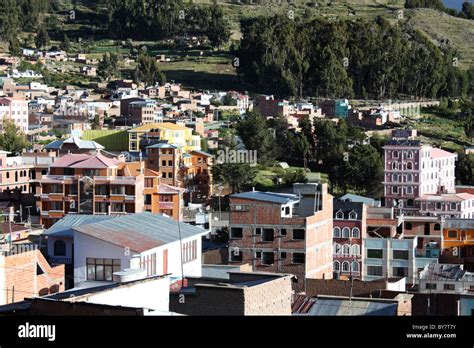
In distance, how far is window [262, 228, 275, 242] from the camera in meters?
18.5

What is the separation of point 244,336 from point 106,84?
160 ft

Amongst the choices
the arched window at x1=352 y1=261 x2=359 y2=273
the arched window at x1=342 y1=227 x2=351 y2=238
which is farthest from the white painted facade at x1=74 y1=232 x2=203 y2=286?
the arched window at x1=342 y1=227 x2=351 y2=238

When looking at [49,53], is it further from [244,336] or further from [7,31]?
[244,336]

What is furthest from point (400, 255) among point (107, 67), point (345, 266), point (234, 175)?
point (107, 67)

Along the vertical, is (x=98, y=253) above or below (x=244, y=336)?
below

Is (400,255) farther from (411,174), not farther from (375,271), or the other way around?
(411,174)

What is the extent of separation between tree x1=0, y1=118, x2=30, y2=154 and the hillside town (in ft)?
0.35

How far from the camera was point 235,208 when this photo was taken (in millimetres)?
18703

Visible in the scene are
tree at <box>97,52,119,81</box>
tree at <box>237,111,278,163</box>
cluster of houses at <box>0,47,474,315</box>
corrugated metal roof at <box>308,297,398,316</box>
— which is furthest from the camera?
tree at <box>97,52,119,81</box>

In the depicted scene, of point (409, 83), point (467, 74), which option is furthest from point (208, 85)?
point (467, 74)

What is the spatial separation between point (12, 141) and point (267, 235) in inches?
722

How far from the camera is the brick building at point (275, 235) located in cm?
1841

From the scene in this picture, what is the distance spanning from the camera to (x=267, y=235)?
18.5 metres

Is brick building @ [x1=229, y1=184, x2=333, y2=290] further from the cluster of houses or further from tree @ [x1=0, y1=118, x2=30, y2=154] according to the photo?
tree @ [x1=0, y1=118, x2=30, y2=154]
